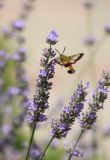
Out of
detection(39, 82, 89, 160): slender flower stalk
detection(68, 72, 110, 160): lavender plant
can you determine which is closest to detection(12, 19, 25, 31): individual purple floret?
detection(68, 72, 110, 160): lavender plant

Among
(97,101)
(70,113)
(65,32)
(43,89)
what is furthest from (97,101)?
(65,32)

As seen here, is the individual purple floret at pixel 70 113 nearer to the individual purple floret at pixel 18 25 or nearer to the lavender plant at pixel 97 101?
the lavender plant at pixel 97 101

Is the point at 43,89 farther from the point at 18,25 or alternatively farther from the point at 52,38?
the point at 18,25

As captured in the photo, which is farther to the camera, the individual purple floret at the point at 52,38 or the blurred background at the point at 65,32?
the blurred background at the point at 65,32

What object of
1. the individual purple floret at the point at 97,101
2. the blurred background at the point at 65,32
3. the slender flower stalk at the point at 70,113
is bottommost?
the slender flower stalk at the point at 70,113

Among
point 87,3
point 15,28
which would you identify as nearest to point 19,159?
point 15,28

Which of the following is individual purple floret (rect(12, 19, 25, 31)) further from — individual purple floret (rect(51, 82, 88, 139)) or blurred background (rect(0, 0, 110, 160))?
blurred background (rect(0, 0, 110, 160))

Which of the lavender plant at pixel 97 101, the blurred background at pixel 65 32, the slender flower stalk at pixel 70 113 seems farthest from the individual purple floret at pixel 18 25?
the blurred background at pixel 65 32

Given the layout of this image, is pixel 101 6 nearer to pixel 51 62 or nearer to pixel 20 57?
pixel 20 57
